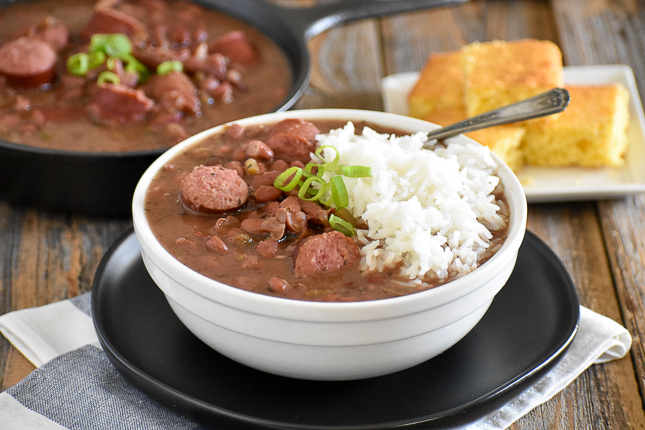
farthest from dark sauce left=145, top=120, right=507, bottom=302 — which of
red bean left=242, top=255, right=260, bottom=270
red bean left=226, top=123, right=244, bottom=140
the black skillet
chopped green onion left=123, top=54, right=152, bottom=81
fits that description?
chopped green onion left=123, top=54, right=152, bottom=81

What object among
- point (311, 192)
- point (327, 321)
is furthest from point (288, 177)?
point (327, 321)

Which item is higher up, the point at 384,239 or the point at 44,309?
the point at 384,239

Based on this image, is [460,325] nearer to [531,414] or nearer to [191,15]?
[531,414]

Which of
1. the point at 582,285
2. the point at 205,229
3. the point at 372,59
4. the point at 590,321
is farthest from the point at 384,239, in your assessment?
the point at 372,59

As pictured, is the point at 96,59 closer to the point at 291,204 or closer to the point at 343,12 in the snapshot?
the point at 343,12

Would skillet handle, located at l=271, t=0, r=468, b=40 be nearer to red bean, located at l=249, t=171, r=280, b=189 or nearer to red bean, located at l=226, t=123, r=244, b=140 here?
red bean, located at l=226, t=123, r=244, b=140

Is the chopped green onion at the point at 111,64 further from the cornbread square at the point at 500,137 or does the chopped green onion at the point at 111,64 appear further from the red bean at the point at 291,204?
the red bean at the point at 291,204
